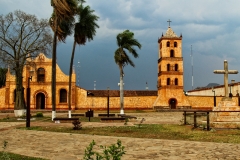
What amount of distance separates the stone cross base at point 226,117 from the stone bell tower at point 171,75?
95.7 ft

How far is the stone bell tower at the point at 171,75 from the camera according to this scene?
142ft

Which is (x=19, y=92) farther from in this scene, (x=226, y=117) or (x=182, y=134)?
(x=226, y=117)

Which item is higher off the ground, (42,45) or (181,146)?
(42,45)

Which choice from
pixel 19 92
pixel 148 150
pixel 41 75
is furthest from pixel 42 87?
pixel 148 150

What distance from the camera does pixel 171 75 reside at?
43.7 metres

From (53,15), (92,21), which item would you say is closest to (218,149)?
(53,15)

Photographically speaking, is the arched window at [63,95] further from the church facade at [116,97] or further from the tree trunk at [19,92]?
the tree trunk at [19,92]

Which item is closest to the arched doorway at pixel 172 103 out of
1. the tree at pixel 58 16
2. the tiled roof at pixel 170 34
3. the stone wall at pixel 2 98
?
the tiled roof at pixel 170 34

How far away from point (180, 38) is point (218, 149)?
3743 cm

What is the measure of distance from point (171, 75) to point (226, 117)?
3046cm

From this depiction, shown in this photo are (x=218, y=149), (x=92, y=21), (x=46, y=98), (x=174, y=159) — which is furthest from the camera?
(x=46, y=98)

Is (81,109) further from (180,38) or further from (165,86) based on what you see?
(180,38)

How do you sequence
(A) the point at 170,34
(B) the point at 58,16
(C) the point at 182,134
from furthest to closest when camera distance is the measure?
1. (A) the point at 170,34
2. (B) the point at 58,16
3. (C) the point at 182,134

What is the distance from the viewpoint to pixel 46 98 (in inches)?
1668
